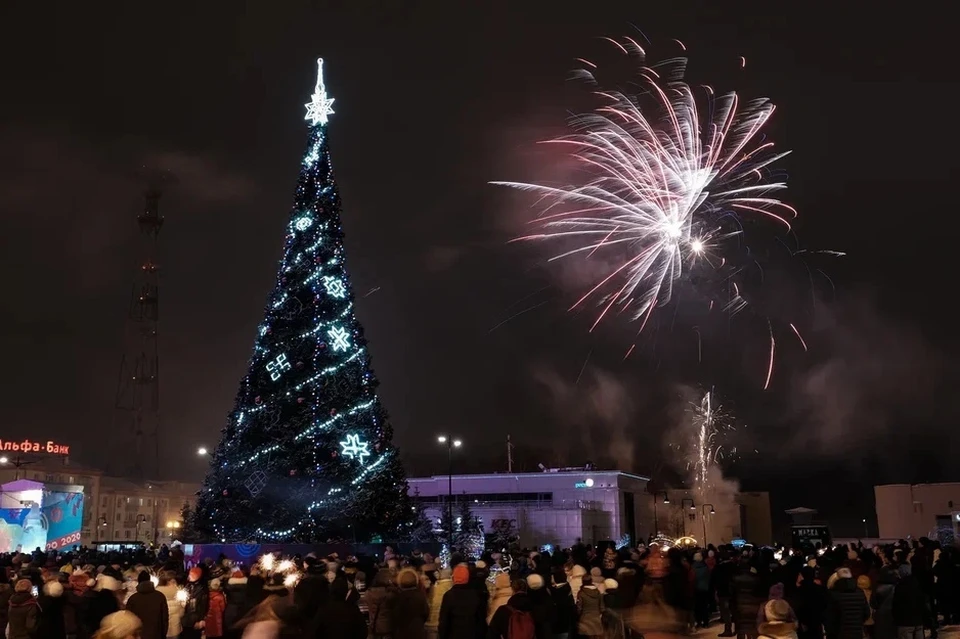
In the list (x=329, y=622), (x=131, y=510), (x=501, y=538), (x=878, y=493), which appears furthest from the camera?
(x=131, y=510)

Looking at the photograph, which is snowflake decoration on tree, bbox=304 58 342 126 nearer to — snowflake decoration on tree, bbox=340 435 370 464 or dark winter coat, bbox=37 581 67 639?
snowflake decoration on tree, bbox=340 435 370 464

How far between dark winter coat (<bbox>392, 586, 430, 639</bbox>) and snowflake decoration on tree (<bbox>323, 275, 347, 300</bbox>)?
18.7 m

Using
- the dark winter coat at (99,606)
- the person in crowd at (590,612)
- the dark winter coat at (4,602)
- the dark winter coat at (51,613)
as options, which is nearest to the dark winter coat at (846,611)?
the person in crowd at (590,612)

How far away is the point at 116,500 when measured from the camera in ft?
346

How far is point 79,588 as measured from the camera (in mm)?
12953

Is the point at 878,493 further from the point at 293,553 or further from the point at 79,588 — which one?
the point at 79,588

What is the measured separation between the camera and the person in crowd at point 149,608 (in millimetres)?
10836

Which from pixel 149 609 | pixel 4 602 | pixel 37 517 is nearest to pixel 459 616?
pixel 149 609

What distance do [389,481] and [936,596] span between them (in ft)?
54.1

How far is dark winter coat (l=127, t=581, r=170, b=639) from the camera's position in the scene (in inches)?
427

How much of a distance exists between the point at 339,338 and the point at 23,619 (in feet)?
55.7

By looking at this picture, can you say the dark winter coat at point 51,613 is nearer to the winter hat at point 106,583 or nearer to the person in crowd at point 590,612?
the winter hat at point 106,583

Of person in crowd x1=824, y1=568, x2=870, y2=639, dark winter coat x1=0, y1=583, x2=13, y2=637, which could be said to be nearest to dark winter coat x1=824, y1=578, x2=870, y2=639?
person in crowd x1=824, y1=568, x2=870, y2=639

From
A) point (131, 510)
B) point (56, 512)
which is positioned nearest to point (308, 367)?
point (56, 512)
